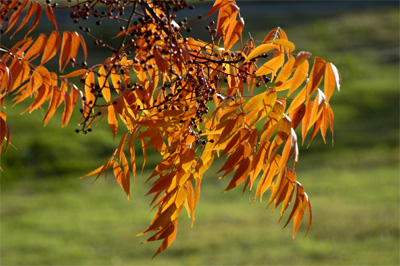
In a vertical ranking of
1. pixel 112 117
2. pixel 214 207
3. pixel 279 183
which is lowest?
pixel 214 207

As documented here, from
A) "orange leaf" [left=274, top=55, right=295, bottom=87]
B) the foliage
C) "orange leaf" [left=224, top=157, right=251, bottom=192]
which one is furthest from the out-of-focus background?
"orange leaf" [left=274, top=55, right=295, bottom=87]

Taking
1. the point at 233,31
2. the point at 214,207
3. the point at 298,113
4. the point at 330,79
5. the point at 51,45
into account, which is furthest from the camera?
the point at 214,207

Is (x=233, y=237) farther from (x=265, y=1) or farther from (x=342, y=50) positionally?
(x=265, y=1)

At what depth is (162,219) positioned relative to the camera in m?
1.92

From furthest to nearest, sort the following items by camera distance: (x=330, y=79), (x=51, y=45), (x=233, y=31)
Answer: (x=51, y=45) → (x=233, y=31) → (x=330, y=79)

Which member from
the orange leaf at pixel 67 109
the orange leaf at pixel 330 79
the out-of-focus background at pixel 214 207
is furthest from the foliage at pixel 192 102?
the out-of-focus background at pixel 214 207

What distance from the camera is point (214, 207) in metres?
11.3

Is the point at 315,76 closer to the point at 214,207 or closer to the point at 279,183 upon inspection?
the point at 279,183

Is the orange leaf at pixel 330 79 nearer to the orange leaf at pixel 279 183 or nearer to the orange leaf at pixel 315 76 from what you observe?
the orange leaf at pixel 315 76

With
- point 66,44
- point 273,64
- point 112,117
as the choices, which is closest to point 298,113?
point 273,64

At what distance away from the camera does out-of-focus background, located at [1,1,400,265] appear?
8945mm

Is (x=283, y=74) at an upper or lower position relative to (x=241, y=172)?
upper

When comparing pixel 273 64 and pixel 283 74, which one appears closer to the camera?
pixel 283 74

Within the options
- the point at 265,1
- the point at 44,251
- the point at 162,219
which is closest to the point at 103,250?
the point at 44,251
